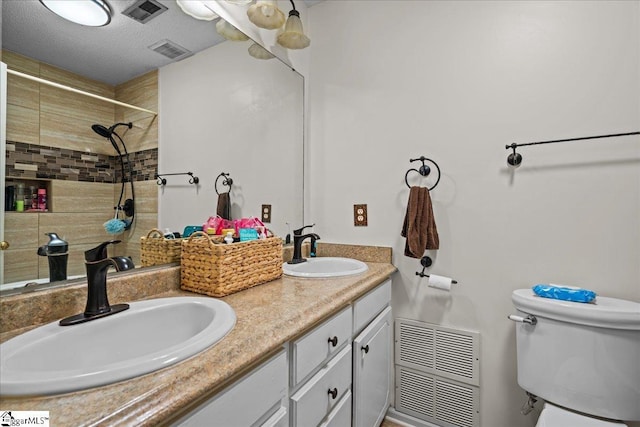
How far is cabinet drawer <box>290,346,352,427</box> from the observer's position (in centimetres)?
88

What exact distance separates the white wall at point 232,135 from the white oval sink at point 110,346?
15.5 inches

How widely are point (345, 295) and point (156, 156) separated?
88cm

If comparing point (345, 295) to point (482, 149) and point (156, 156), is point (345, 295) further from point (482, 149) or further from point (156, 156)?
point (482, 149)

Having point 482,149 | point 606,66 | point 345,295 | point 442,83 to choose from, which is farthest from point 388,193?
point 606,66

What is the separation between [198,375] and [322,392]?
1.89 feet

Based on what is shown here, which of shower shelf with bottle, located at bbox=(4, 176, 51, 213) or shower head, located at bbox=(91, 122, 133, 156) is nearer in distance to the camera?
shower shelf with bottle, located at bbox=(4, 176, 51, 213)

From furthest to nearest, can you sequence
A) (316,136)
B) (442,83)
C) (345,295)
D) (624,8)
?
(316,136) → (442,83) → (624,8) → (345,295)

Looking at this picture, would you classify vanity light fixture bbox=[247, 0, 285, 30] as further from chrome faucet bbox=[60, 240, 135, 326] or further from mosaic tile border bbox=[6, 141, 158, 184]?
chrome faucet bbox=[60, 240, 135, 326]

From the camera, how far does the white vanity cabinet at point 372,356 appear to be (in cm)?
127

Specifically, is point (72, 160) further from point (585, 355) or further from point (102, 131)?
point (585, 355)

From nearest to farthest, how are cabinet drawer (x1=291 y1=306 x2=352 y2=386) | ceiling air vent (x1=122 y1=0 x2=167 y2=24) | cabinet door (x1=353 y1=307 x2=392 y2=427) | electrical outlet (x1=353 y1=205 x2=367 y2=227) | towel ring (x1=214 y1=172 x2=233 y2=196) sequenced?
cabinet drawer (x1=291 y1=306 x2=352 y2=386) < ceiling air vent (x1=122 y1=0 x2=167 y2=24) < cabinet door (x1=353 y1=307 x2=392 y2=427) < towel ring (x1=214 y1=172 x2=233 y2=196) < electrical outlet (x1=353 y1=205 x2=367 y2=227)

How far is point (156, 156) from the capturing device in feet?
3.66

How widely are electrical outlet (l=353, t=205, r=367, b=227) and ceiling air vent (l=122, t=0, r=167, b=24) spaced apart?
1325 mm

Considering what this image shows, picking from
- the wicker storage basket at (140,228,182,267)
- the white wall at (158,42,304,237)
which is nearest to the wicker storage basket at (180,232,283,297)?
the wicker storage basket at (140,228,182,267)
